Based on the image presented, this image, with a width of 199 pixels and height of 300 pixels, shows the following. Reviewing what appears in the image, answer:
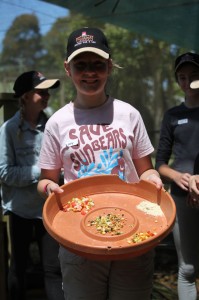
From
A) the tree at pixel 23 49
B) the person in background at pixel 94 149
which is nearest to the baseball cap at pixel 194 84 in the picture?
the person in background at pixel 94 149

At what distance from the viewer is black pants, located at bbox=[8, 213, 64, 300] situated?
8.96 feet

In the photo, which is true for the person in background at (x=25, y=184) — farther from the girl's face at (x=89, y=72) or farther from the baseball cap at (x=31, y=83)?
the girl's face at (x=89, y=72)

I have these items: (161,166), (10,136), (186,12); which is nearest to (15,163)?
(10,136)

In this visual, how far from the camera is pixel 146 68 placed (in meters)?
11.2

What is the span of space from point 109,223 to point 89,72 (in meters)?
0.67

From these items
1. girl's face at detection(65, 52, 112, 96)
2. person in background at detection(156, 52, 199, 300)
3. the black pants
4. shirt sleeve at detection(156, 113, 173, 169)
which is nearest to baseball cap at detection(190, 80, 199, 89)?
person in background at detection(156, 52, 199, 300)

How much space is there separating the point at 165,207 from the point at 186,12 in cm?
241

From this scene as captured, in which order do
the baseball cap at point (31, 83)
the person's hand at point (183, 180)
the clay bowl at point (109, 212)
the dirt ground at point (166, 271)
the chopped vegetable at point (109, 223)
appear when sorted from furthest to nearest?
the dirt ground at point (166, 271) → the baseball cap at point (31, 83) → the person's hand at point (183, 180) → the chopped vegetable at point (109, 223) → the clay bowl at point (109, 212)

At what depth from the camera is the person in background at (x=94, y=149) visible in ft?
5.75

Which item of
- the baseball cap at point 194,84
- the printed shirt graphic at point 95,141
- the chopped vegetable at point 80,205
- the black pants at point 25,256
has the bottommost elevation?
the black pants at point 25,256

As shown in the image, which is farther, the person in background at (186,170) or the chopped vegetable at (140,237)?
the person in background at (186,170)

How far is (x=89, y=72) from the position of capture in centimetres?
183

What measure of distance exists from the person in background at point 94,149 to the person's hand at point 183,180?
1.45 feet

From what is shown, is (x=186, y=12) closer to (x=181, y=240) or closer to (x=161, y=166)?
(x=161, y=166)
